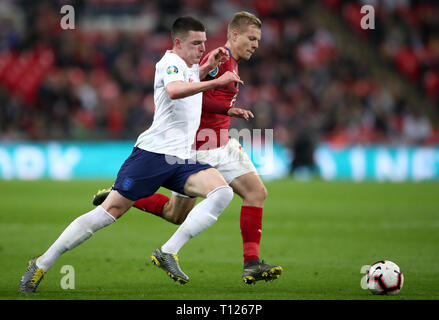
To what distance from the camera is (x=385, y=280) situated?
5.85m

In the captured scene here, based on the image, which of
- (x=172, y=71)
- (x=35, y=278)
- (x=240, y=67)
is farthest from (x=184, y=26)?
(x=240, y=67)

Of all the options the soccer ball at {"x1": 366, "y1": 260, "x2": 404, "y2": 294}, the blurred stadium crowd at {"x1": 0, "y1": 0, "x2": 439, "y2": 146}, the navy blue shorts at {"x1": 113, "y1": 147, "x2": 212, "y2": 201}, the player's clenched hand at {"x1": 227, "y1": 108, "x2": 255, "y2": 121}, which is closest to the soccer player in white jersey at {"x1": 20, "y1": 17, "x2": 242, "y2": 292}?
the navy blue shorts at {"x1": 113, "y1": 147, "x2": 212, "y2": 201}

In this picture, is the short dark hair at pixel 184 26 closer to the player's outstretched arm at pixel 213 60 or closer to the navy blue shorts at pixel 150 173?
the player's outstretched arm at pixel 213 60

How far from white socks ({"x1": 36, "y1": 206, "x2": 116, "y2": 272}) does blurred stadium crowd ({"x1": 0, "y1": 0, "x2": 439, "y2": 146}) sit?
13913 millimetres

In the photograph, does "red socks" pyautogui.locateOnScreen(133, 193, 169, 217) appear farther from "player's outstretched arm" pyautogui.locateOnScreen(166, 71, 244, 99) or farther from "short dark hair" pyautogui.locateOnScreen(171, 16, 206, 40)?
"short dark hair" pyautogui.locateOnScreen(171, 16, 206, 40)

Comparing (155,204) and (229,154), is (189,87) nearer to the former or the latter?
(229,154)

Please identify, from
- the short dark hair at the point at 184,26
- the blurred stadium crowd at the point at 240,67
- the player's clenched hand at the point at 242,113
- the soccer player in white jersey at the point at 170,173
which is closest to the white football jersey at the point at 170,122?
the soccer player in white jersey at the point at 170,173

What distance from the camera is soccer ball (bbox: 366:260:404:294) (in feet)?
19.2

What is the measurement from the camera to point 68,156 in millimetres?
19594

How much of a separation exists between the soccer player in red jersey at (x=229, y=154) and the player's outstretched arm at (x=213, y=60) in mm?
77

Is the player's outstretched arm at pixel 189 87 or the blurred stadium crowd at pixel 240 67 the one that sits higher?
the blurred stadium crowd at pixel 240 67

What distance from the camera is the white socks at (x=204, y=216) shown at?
19.5 feet
